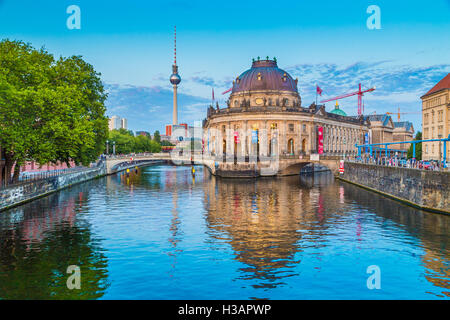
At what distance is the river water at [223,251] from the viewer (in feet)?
62.7

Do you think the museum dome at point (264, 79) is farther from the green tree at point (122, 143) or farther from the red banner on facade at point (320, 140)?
the green tree at point (122, 143)

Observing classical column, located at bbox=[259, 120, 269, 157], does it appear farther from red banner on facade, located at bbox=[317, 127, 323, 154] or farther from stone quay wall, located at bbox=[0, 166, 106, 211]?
stone quay wall, located at bbox=[0, 166, 106, 211]

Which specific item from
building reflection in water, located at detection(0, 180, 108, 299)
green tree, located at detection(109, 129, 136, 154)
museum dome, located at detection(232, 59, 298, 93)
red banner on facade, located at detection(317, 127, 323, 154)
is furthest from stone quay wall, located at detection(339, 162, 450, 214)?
green tree, located at detection(109, 129, 136, 154)

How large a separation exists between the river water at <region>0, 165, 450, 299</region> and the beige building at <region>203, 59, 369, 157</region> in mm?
46405

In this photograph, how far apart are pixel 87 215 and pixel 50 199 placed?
13.1m

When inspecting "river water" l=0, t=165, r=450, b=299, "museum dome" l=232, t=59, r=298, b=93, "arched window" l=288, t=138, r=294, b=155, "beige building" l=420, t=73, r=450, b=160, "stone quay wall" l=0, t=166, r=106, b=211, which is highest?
"museum dome" l=232, t=59, r=298, b=93

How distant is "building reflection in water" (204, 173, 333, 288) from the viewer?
2248 cm

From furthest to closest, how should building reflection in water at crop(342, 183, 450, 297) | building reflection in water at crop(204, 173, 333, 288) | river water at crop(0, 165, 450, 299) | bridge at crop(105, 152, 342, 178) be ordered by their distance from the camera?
bridge at crop(105, 152, 342, 178) → building reflection in water at crop(204, 173, 333, 288) → building reflection in water at crop(342, 183, 450, 297) → river water at crop(0, 165, 450, 299)

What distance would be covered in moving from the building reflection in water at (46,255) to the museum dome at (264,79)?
76940mm

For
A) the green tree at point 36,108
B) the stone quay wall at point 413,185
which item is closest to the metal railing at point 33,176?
the green tree at point 36,108

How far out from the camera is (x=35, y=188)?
48875 millimetres

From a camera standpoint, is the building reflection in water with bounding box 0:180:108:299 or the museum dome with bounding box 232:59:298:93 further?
the museum dome with bounding box 232:59:298:93

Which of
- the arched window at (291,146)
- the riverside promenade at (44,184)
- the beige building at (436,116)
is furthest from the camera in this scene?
the arched window at (291,146)
